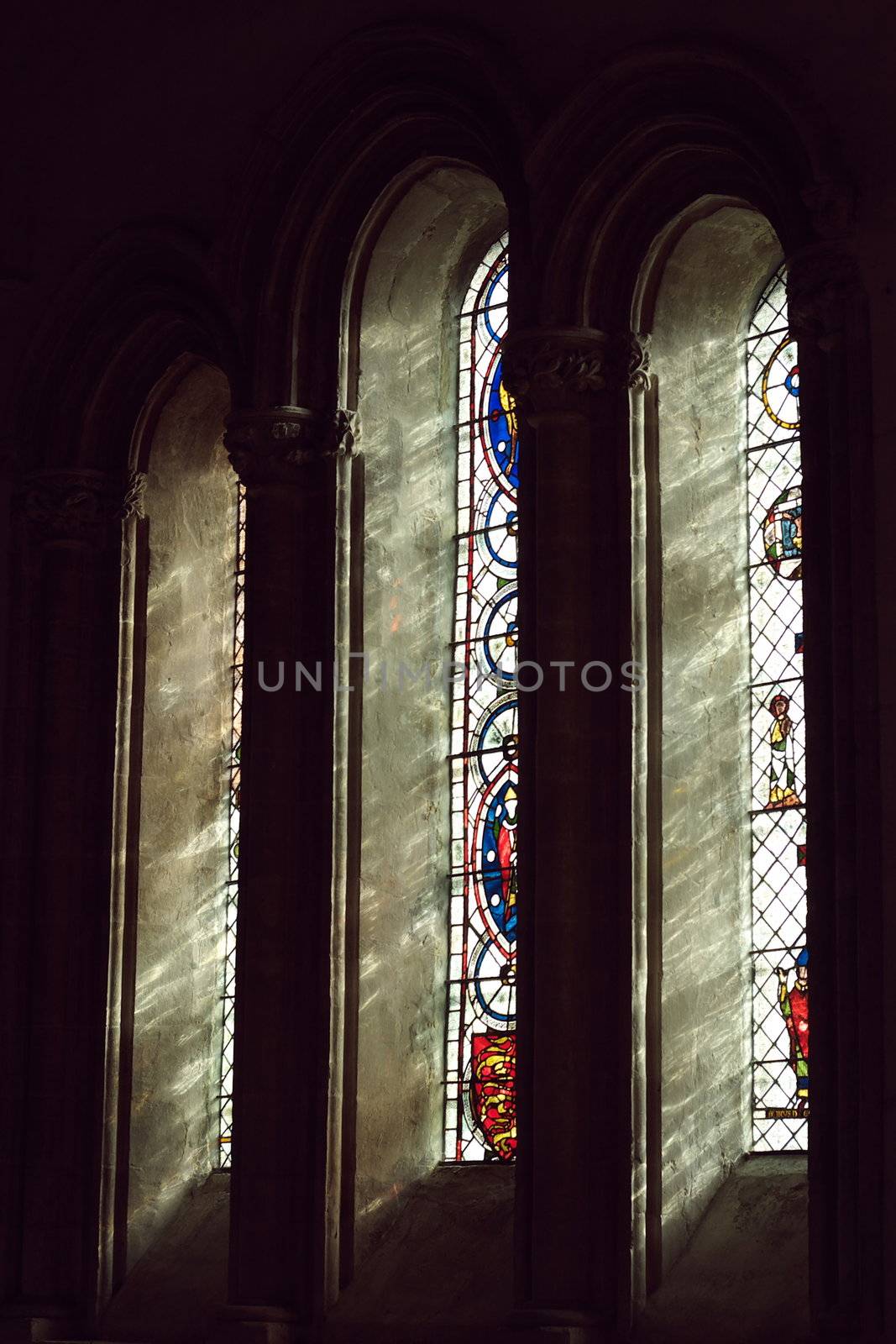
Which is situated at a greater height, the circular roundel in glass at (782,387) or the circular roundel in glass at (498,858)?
the circular roundel in glass at (782,387)

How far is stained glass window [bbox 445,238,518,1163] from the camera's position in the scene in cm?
1173

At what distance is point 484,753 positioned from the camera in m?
12.1

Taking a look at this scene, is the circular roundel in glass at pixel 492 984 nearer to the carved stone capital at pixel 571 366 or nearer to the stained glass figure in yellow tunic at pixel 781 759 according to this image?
the stained glass figure in yellow tunic at pixel 781 759

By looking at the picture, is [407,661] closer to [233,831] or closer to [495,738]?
[495,738]

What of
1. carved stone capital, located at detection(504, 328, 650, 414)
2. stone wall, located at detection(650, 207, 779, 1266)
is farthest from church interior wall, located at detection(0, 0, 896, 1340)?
carved stone capital, located at detection(504, 328, 650, 414)

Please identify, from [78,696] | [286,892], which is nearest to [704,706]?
[286,892]

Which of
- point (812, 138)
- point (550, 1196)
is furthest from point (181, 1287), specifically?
point (812, 138)

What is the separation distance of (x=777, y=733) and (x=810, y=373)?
1719 mm

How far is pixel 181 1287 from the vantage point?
12312 millimetres

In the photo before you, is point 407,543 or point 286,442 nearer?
point 286,442

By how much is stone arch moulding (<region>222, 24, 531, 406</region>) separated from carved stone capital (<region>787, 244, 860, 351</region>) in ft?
7.74

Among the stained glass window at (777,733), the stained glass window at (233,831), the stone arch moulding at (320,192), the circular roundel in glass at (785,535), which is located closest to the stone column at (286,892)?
the stone arch moulding at (320,192)

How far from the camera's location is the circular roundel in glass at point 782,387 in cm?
1125

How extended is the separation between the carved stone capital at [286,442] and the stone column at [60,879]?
1495 millimetres
